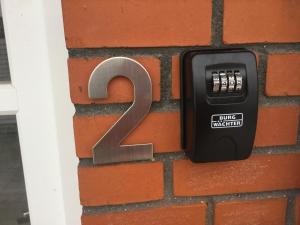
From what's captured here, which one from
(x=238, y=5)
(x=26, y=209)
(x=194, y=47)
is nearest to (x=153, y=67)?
(x=194, y=47)

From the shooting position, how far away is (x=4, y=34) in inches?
24.5

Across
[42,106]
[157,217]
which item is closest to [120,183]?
[157,217]

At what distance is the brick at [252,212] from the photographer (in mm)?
682

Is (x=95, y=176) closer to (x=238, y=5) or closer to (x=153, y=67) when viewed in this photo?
(x=153, y=67)

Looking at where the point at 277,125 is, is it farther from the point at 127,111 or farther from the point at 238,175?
the point at 127,111

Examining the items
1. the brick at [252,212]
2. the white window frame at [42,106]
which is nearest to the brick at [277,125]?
the brick at [252,212]

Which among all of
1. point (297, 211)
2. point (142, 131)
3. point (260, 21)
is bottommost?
point (297, 211)

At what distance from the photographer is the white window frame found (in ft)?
1.95

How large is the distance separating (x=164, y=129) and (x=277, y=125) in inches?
8.8

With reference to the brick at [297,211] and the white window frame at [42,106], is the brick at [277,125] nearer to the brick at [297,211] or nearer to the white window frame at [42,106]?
the brick at [297,211]

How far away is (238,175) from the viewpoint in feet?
2.20

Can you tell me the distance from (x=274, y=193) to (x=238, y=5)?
0.39 metres

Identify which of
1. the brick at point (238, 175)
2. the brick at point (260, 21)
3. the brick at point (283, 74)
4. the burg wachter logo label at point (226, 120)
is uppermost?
the brick at point (260, 21)

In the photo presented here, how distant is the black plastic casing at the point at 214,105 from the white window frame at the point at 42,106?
226mm
